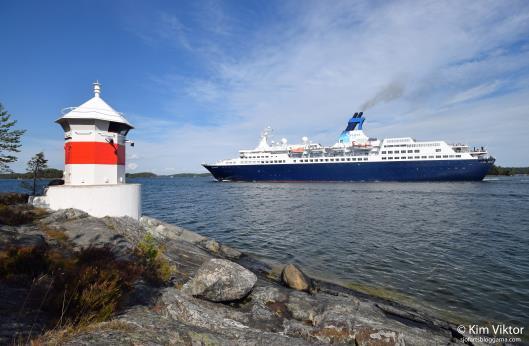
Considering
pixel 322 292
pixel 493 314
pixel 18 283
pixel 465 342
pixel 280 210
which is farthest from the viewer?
pixel 280 210

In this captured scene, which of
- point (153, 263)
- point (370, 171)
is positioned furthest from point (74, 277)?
point (370, 171)

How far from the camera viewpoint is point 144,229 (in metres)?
8.99

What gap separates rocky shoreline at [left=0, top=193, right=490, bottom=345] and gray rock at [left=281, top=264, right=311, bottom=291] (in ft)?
0.09

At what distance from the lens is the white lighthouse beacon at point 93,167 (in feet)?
28.0

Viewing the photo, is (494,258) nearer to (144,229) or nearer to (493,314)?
(493,314)

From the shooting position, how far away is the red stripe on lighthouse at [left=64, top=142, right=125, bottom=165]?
355 inches

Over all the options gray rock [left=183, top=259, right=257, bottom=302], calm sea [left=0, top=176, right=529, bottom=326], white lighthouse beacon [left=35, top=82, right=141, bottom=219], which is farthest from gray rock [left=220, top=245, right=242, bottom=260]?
gray rock [left=183, top=259, right=257, bottom=302]

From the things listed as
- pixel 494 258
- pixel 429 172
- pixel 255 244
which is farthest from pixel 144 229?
pixel 429 172

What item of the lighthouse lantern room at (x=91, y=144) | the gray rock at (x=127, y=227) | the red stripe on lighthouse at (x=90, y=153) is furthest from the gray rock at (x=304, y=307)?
the red stripe on lighthouse at (x=90, y=153)

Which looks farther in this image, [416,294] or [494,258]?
[494,258]

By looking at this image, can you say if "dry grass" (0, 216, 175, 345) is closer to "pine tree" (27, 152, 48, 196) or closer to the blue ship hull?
"pine tree" (27, 152, 48, 196)

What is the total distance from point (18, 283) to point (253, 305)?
4.04 m

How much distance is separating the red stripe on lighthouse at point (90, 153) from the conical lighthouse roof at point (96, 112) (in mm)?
891

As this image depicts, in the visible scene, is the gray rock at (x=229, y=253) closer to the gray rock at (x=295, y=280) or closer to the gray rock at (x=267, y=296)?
the gray rock at (x=295, y=280)
